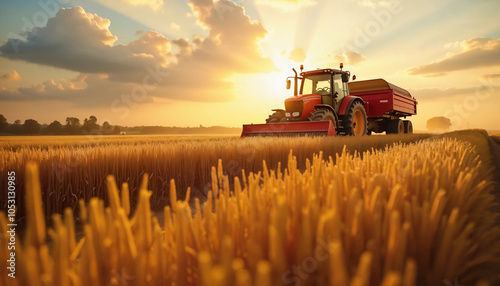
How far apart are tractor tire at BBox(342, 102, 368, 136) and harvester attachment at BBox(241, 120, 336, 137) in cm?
193

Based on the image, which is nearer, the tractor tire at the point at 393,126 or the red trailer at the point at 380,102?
the red trailer at the point at 380,102

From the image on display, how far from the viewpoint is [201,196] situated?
4.34 m

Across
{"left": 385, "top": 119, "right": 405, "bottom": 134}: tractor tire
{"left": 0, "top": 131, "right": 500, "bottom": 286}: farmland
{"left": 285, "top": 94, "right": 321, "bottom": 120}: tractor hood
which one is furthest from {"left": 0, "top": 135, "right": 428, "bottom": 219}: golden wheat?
{"left": 385, "top": 119, "right": 405, "bottom": 134}: tractor tire

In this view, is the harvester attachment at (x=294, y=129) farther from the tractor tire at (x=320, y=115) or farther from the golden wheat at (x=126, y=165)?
the golden wheat at (x=126, y=165)

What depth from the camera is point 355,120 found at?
12.4m

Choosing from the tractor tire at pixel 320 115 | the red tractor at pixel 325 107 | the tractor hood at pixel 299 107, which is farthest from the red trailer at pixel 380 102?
the tractor tire at pixel 320 115

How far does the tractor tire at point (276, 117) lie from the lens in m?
10.6

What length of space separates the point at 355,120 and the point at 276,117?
12.1 ft

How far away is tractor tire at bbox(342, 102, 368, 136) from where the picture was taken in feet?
34.4

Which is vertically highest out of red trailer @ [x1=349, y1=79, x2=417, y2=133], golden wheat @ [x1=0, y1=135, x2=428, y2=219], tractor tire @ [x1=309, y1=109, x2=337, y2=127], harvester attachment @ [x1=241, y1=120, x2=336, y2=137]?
red trailer @ [x1=349, y1=79, x2=417, y2=133]

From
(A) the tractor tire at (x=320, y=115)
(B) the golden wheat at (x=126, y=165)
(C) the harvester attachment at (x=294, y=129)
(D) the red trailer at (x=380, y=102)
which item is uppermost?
(D) the red trailer at (x=380, y=102)

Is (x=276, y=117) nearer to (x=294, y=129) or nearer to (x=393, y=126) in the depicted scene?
(x=294, y=129)

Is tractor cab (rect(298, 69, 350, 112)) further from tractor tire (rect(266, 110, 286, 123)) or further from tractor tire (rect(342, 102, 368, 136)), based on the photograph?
tractor tire (rect(266, 110, 286, 123))

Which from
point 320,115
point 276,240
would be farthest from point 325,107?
point 276,240
